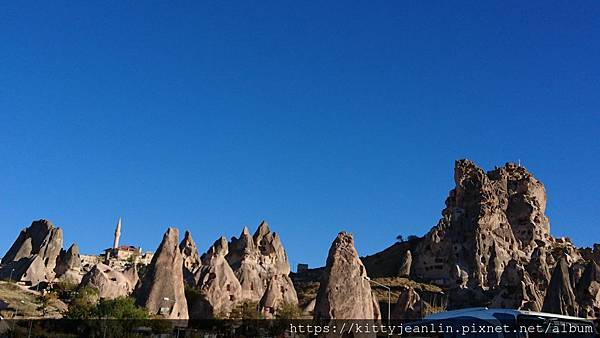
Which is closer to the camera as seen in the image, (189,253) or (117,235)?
(189,253)

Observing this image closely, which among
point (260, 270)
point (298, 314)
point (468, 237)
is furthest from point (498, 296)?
point (298, 314)

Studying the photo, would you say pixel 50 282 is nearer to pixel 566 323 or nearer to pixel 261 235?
pixel 261 235

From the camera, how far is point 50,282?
72.1 m

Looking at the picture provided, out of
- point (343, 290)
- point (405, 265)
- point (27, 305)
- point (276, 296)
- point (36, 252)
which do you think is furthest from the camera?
point (405, 265)

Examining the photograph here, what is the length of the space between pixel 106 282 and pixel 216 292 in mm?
11012

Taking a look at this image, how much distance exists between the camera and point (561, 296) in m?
64.8

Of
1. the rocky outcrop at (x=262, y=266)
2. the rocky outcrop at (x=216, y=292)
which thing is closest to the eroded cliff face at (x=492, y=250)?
the rocky outcrop at (x=262, y=266)

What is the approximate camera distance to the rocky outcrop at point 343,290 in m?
41.6

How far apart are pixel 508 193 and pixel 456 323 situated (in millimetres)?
104236

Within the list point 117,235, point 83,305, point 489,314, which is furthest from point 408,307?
point 117,235

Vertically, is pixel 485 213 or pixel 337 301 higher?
pixel 485 213

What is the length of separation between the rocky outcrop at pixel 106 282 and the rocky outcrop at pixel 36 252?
17.6 metres

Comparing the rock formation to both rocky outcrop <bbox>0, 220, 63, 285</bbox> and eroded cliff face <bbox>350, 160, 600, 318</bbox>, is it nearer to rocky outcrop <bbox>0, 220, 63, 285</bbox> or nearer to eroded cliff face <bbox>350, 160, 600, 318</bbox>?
eroded cliff face <bbox>350, 160, 600, 318</bbox>

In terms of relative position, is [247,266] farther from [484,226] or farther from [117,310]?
[484,226]
